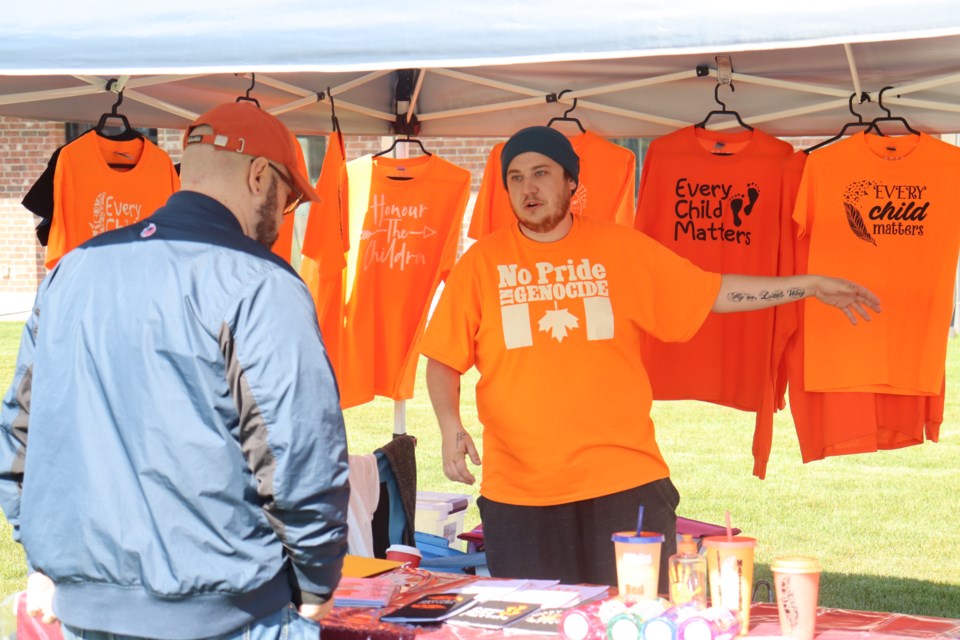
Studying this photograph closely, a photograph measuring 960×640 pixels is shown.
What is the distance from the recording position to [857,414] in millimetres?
4359

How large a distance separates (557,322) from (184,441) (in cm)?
154

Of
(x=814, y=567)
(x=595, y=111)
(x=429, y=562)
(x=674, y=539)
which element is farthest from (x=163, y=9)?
(x=595, y=111)

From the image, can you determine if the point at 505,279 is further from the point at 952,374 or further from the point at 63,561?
the point at 952,374

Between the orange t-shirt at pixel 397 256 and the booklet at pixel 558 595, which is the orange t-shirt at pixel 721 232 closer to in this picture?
the orange t-shirt at pixel 397 256

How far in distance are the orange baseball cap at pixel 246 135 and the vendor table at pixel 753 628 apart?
36.3 inches

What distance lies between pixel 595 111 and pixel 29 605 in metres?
3.32

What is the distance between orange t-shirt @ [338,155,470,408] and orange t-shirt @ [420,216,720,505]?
1627mm

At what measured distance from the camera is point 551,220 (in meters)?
3.31

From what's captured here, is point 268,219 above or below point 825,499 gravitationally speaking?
above

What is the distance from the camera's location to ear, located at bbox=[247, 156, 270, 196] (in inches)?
82.2

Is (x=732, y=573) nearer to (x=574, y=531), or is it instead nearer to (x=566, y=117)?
(x=574, y=531)

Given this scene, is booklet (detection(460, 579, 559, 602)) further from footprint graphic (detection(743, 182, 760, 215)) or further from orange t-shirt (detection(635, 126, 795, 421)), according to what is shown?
footprint graphic (detection(743, 182, 760, 215))

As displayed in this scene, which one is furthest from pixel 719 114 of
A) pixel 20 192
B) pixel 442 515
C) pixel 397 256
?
pixel 20 192

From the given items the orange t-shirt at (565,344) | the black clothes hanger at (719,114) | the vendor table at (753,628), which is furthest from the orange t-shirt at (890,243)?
the vendor table at (753,628)
